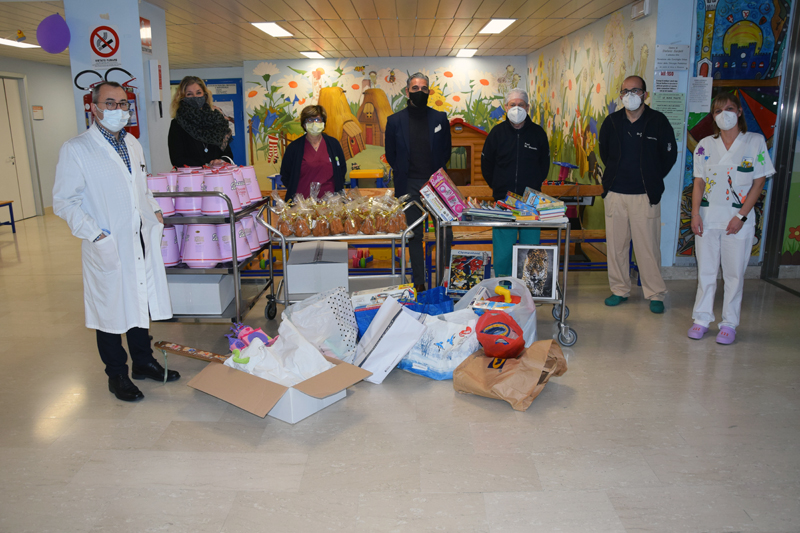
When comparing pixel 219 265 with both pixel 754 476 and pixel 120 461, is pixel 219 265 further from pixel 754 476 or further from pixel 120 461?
pixel 754 476

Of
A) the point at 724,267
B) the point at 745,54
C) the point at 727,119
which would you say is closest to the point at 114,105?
the point at 727,119

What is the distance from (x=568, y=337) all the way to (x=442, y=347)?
109 cm

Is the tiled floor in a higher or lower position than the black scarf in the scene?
lower

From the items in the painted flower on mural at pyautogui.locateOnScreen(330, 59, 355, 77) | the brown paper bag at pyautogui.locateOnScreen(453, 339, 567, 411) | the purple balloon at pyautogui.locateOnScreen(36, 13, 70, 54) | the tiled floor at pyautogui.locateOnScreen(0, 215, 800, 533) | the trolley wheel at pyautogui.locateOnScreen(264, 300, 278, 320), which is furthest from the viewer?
the painted flower on mural at pyautogui.locateOnScreen(330, 59, 355, 77)

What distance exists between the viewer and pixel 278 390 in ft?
10.0

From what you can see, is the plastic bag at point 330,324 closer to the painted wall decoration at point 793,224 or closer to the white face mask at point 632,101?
the white face mask at point 632,101

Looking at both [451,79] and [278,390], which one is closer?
[278,390]

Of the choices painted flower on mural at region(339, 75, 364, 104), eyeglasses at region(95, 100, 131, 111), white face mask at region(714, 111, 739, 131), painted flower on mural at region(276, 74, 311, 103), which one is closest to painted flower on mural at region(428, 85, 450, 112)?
painted flower on mural at region(339, 75, 364, 104)

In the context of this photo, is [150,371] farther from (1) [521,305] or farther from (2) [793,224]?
(2) [793,224]

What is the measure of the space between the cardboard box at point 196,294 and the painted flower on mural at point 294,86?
7628mm

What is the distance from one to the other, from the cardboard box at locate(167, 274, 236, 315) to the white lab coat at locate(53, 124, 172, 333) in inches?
24.5

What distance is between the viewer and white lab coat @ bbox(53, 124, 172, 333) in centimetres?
303

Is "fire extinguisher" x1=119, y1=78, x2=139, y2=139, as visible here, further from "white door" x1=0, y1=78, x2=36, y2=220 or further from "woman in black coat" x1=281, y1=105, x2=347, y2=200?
"white door" x1=0, y1=78, x2=36, y2=220

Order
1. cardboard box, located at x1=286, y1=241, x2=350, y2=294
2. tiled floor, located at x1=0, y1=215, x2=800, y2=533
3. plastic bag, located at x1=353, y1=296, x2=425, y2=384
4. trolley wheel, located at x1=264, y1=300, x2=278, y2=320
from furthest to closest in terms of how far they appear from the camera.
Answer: trolley wheel, located at x1=264, y1=300, x2=278, y2=320
cardboard box, located at x1=286, y1=241, x2=350, y2=294
plastic bag, located at x1=353, y1=296, x2=425, y2=384
tiled floor, located at x1=0, y1=215, x2=800, y2=533
